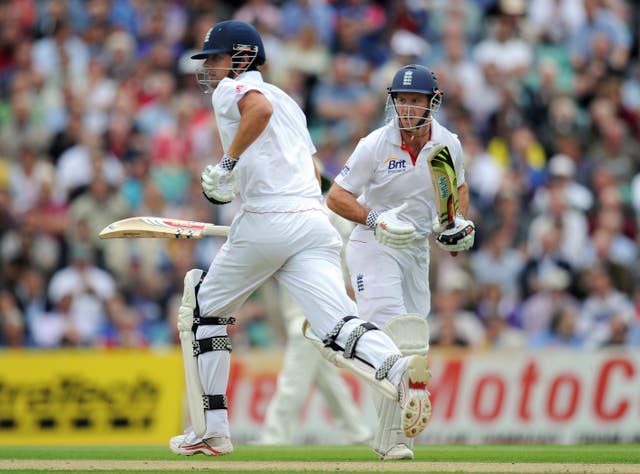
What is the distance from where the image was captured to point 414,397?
718 cm

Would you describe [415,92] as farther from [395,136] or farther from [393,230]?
[393,230]

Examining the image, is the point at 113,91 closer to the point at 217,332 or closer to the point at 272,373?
the point at 272,373

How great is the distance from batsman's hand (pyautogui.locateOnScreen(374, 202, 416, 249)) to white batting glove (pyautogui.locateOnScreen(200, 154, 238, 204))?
842mm

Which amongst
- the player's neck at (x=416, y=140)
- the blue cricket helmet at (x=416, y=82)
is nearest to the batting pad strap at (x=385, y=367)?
the player's neck at (x=416, y=140)

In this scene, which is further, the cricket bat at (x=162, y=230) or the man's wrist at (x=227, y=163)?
the cricket bat at (x=162, y=230)

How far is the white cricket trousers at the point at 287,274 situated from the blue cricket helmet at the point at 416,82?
919 millimetres

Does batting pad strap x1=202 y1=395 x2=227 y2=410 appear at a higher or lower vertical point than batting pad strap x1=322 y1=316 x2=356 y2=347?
lower

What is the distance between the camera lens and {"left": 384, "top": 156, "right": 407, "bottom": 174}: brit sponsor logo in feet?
27.1

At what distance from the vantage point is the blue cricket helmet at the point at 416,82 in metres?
8.16

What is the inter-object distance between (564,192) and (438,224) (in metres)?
6.66

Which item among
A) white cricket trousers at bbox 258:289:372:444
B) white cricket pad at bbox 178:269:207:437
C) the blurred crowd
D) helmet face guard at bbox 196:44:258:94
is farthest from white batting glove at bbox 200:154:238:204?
the blurred crowd

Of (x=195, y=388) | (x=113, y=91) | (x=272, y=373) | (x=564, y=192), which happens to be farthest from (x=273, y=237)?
(x=113, y=91)

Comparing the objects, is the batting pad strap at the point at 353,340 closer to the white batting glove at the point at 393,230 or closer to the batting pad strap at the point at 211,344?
the white batting glove at the point at 393,230

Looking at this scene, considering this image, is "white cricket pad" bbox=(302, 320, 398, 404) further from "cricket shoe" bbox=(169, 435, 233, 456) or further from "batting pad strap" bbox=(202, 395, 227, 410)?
Answer: "cricket shoe" bbox=(169, 435, 233, 456)
